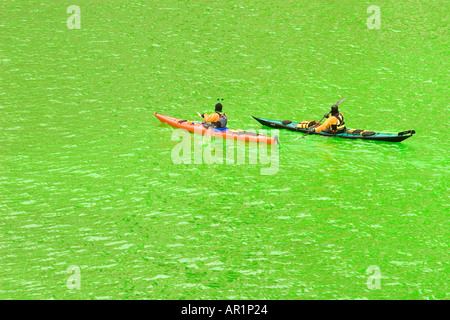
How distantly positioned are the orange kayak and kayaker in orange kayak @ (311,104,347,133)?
1906 millimetres

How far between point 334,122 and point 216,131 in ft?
14.6

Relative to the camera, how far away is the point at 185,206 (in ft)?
68.3

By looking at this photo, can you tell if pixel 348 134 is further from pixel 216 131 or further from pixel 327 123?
pixel 216 131

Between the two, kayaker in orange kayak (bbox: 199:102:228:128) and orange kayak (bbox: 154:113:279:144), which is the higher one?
kayaker in orange kayak (bbox: 199:102:228:128)

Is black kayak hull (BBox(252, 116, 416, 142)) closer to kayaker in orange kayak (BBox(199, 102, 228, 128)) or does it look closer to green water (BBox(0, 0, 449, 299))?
green water (BBox(0, 0, 449, 299))

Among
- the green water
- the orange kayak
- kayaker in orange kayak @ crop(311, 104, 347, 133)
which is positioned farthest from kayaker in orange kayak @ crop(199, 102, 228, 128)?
kayaker in orange kayak @ crop(311, 104, 347, 133)

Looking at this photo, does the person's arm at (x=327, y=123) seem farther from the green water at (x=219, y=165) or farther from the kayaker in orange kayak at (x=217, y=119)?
the kayaker in orange kayak at (x=217, y=119)

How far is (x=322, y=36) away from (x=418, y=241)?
73.4 feet

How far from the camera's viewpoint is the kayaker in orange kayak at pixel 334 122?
25.4 m

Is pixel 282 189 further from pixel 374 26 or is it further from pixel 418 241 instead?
pixel 374 26

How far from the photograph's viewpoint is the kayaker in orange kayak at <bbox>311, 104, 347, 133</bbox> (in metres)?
25.4

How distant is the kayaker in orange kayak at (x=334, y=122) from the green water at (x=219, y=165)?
1.70 ft

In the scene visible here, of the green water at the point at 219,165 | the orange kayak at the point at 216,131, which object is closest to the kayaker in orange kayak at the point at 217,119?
the orange kayak at the point at 216,131
